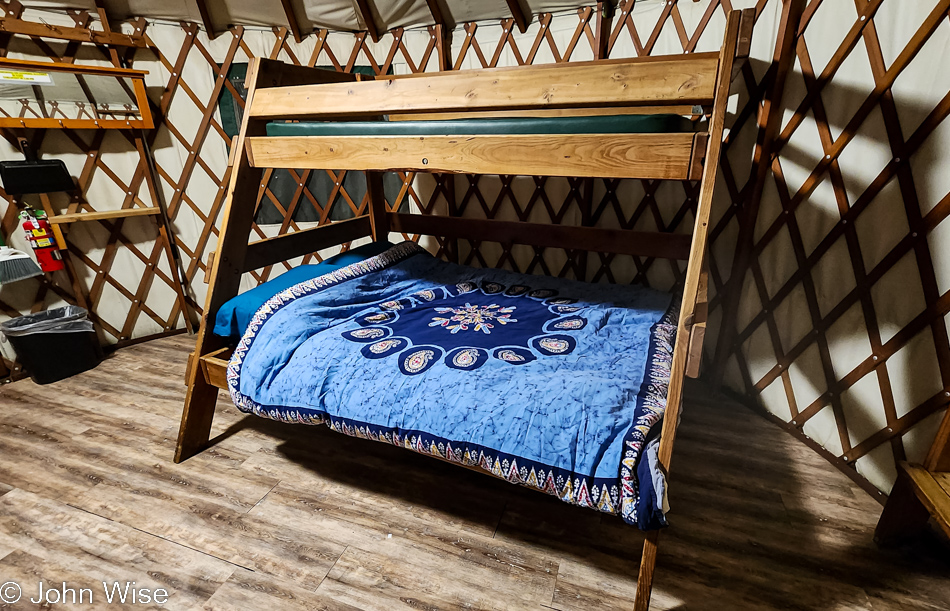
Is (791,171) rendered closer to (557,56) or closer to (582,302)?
(582,302)

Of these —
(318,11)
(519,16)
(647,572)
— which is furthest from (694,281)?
(318,11)

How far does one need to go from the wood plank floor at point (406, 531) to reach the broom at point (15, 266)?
0.85 meters

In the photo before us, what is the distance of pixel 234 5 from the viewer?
239cm

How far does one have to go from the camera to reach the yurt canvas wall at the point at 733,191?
1.35 meters

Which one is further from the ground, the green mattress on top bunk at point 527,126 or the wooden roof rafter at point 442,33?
the wooden roof rafter at point 442,33

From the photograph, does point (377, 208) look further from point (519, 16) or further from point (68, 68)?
point (68, 68)

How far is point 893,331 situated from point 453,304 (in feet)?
4.93

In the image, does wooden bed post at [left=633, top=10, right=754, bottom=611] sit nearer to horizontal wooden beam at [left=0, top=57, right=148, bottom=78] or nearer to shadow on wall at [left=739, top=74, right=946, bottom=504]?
shadow on wall at [left=739, top=74, right=946, bottom=504]

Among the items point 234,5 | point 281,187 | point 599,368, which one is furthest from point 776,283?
point 234,5

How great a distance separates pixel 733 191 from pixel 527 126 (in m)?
1.23

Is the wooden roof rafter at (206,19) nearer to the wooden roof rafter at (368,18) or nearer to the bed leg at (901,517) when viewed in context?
the wooden roof rafter at (368,18)

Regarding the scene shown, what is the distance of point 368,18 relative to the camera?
2422 millimetres

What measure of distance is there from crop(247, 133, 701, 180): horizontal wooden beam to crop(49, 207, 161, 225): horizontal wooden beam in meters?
1.46

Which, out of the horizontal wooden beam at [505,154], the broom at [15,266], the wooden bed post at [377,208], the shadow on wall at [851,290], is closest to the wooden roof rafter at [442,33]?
the wooden bed post at [377,208]
